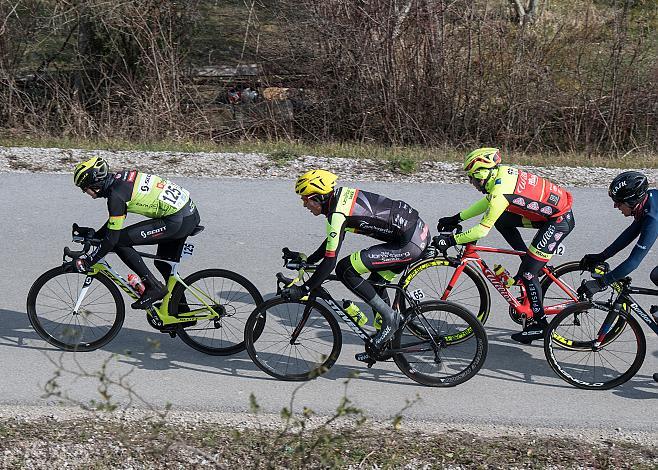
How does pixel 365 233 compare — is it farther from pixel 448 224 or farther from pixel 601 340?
pixel 601 340

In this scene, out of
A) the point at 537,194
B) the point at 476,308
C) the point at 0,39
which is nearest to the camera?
the point at 537,194

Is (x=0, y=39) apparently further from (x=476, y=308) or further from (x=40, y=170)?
(x=476, y=308)

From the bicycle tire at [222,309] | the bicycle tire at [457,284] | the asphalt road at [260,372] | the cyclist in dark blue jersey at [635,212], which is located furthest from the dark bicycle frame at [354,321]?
the cyclist in dark blue jersey at [635,212]

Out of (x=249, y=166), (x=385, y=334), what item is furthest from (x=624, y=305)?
(x=249, y=166)

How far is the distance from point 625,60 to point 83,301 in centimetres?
1242

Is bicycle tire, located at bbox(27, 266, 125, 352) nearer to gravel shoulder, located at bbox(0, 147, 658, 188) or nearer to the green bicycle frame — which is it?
the green bicycle frame

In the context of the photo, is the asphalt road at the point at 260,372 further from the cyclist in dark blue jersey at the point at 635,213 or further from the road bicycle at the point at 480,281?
the cyclist in dark blue jersey at the point at 635,213

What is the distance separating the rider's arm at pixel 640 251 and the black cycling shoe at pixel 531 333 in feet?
2.88

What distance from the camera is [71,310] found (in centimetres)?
813

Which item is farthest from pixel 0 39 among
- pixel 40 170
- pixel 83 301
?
pixel 83 301

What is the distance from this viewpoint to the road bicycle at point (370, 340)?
720 cm

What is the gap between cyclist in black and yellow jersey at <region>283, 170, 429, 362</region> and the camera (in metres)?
6.98

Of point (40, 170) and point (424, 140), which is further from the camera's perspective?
point (424, 140)

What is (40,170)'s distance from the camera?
12148mm
